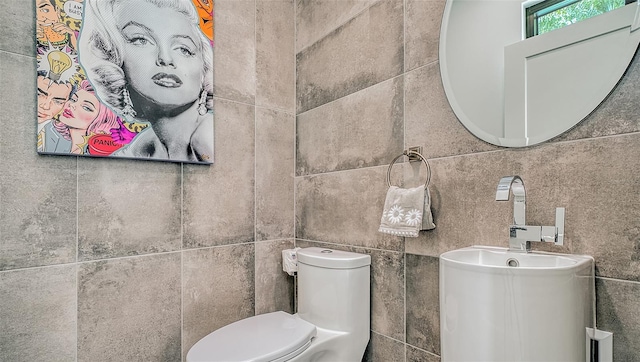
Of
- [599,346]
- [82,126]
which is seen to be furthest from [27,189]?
[599,346]

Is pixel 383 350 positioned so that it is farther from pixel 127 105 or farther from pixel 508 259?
pixel 127 105

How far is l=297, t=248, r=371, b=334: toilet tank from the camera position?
4.41 feet

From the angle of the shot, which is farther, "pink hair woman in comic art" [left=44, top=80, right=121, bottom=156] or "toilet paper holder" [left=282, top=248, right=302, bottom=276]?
"toilet paper holder" [left=282, top=248, right=302, bottom=276]

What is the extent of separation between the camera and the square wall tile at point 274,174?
1.71 meters

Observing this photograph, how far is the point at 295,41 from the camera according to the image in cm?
189

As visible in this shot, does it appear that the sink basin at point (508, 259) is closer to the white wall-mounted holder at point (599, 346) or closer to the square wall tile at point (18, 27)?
the white wall-mounted holder at point (599, 346)

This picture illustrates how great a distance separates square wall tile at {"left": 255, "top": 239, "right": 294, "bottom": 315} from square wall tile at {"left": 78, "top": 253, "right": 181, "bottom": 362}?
15.4 inches

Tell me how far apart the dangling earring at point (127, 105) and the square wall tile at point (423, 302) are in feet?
3.93

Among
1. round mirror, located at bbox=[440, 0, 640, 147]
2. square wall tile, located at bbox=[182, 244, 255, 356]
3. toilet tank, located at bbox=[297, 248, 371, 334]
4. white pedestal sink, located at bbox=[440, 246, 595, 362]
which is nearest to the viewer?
white pedestal sink, located at bbox=[440, 246, 595, 362]

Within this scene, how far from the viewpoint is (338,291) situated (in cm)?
135

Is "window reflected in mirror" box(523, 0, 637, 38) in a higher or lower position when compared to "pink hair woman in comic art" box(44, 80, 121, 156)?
higher

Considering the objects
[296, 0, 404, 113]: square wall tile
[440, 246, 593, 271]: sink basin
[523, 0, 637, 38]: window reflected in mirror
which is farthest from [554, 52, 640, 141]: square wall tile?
[296, 0, 404, 113]: square wall tile

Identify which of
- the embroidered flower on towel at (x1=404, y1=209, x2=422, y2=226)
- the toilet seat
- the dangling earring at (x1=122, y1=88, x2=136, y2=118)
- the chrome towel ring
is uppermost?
the dangling earring at (x1=122, y1=88, x2=136, y2=118)

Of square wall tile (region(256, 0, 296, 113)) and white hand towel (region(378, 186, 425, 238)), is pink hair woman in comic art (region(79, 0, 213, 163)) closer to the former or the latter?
square wall tile (region(256, 0, 296, 113))
